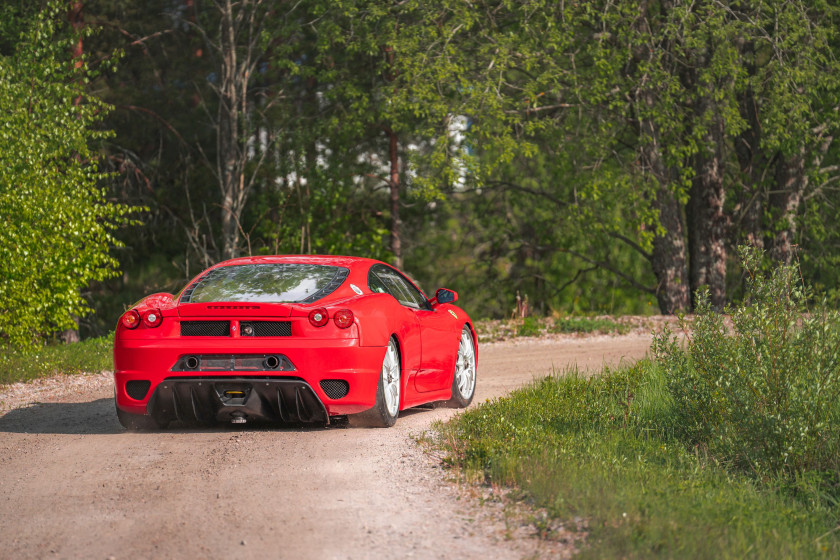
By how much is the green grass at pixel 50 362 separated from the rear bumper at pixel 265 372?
18.4 ft

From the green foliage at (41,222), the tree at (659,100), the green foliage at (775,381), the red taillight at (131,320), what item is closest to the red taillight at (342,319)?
the red taillight at (131,320)

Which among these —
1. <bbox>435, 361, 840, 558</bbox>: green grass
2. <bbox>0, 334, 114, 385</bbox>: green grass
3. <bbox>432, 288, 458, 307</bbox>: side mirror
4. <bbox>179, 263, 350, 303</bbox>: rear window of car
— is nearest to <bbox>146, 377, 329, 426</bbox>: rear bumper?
<bbox>179, 263, 350, 303</bbox>: rear window of car

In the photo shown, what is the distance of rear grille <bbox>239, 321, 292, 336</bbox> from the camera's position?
843 centimetres

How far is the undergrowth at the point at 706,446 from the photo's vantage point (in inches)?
222

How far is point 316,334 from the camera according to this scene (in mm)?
8406

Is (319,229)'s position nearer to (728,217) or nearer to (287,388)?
(728,217)

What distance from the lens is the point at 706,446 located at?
8469 millimetres

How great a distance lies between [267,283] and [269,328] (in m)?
0.68

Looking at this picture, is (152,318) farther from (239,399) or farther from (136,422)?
(136,422)

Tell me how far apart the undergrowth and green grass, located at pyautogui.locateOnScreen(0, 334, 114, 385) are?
7.06 metres

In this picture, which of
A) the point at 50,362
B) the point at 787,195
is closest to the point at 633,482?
the point at 50,362

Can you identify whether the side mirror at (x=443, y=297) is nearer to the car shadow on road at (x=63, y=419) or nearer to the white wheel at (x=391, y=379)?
the white wheel at (x=391, y=379)

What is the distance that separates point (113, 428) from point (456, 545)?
204 inches

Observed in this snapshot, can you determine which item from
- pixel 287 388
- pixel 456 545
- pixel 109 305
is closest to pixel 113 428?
pixel 287 388
